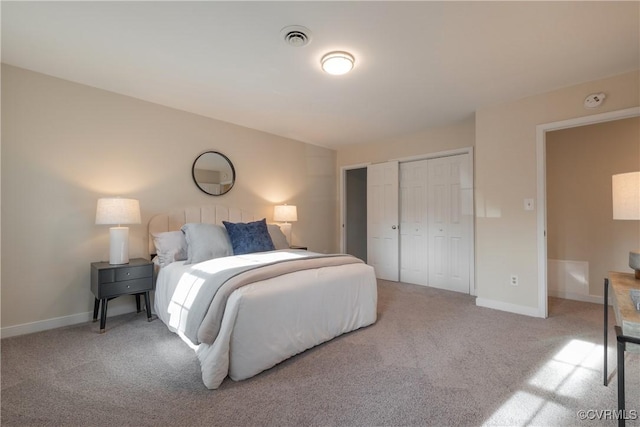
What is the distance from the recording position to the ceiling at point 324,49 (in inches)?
73.9

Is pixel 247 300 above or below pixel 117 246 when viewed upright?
below

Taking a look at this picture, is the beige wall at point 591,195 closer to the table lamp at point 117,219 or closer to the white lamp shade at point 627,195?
the white lamp shade at point 627,195

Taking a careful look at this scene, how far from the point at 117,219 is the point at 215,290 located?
4.72ft

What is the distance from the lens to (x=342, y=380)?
75.9 inches

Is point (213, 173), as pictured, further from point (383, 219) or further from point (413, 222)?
point (413, 222)

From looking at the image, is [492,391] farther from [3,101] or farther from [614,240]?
[3,101]

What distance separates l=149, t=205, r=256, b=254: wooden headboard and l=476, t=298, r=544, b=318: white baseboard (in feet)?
10.3

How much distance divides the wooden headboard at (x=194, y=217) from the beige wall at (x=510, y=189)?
3.06m

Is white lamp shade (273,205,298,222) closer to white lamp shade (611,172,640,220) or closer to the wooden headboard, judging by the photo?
the wooden headboard

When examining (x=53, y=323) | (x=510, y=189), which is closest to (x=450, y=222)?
(x=510, y=189)

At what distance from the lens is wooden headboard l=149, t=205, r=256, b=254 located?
3346 millimetres

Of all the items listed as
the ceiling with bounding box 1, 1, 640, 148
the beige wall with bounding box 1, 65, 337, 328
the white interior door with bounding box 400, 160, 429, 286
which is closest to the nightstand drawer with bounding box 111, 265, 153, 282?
the beige wall with bounding box 1, 65, 337, 328

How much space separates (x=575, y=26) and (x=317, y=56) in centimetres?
180

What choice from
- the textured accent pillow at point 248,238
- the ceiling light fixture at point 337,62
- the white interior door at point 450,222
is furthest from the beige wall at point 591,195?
the textured accent pillow at point 248,238
